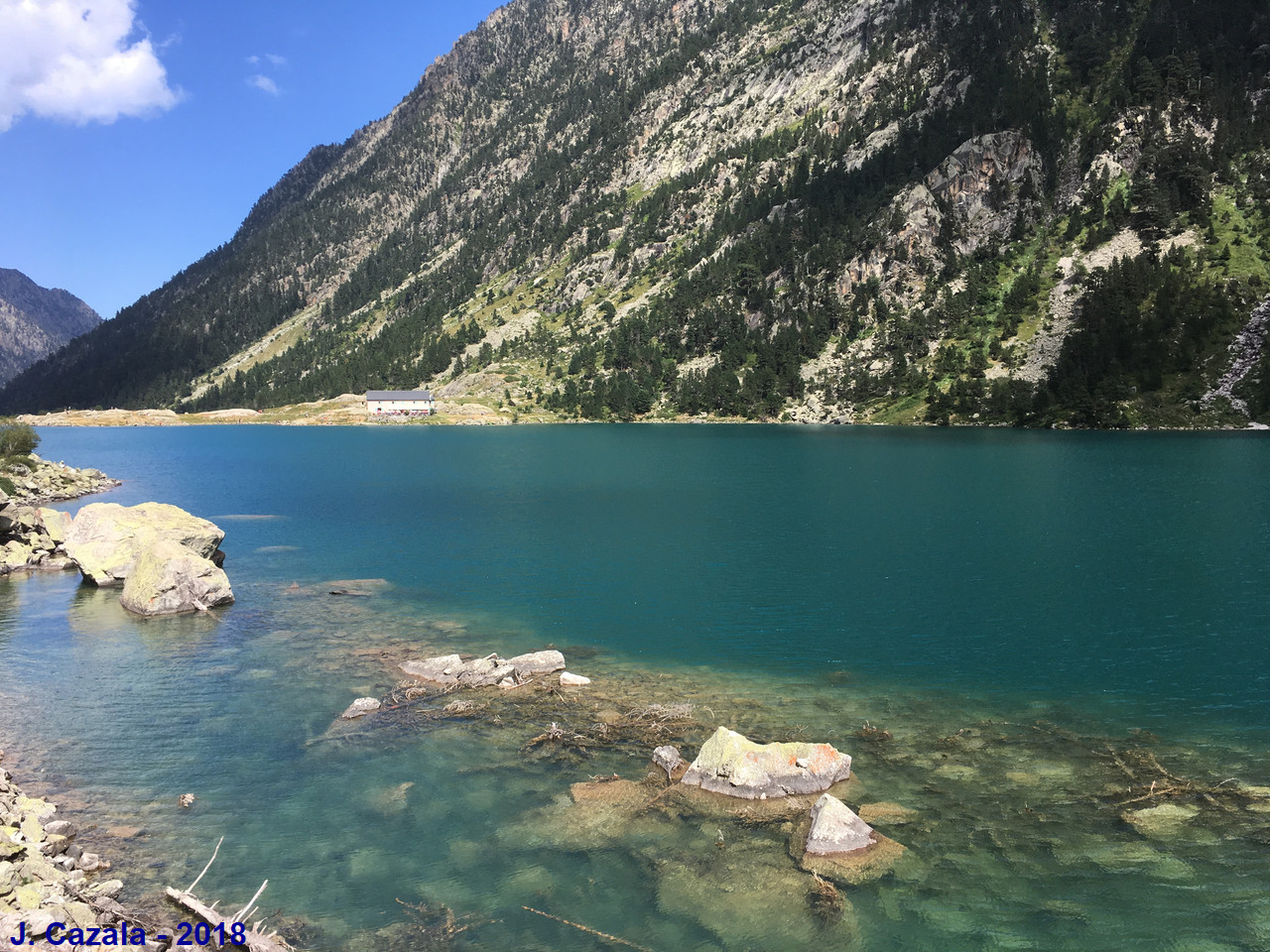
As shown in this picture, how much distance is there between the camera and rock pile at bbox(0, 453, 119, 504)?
70.5 meters

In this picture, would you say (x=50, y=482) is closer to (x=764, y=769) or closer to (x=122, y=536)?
(x=122, y=536)

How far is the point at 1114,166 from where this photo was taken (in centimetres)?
18288

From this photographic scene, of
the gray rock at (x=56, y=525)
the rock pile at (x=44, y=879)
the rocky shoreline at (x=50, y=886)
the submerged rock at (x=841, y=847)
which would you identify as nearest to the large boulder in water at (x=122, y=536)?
the gray rock at (x=56, y=525)

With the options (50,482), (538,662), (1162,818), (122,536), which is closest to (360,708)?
(538,662)

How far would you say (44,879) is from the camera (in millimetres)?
12594

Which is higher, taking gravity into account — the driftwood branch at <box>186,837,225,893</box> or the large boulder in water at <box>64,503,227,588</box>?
the large boulder in water at <box>64,503,227,588</box>

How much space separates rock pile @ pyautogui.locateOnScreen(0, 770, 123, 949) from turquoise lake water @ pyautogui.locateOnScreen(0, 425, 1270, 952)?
0.98 metres

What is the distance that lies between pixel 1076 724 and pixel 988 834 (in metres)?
8.06

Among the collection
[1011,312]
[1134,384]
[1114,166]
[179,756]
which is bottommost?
[179,756]

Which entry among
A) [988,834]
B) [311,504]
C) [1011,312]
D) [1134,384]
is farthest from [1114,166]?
[988,834]

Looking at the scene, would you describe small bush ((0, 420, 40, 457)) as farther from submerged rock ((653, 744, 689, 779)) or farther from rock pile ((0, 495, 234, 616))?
submerged rock ((653, 744, 689, 779))

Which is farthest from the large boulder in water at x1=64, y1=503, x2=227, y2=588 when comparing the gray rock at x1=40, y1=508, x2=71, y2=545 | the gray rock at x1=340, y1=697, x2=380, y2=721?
the gray rock at x1=340, y1=697, x2=380, y2=721

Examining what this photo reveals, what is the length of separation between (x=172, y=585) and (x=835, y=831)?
112ft

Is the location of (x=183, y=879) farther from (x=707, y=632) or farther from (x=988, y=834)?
(x=707, y=632)
